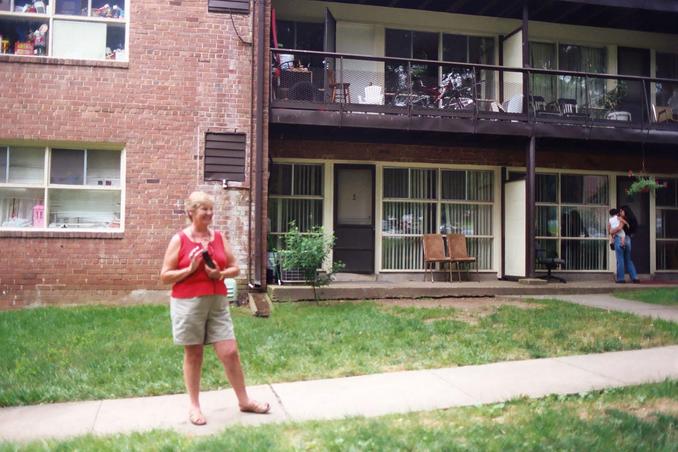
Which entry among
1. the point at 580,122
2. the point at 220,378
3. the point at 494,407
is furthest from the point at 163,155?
the point at 580,122

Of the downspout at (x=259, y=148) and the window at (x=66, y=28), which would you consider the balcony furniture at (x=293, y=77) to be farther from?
the window at (x=66, y=28)

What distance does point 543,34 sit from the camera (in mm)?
13984

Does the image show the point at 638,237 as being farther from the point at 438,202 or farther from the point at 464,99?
the point at 464,99

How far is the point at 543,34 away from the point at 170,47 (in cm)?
880

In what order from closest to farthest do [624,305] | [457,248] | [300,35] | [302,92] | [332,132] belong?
[624,305]
[302,92]
[332,132]
[457,248]
[300,35]

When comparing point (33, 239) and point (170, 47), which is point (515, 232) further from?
point (33, 239)

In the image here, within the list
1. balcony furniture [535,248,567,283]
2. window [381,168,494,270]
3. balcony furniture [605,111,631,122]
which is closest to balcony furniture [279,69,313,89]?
window [381,168,494,270]

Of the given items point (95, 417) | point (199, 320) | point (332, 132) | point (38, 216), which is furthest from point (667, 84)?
point (95, 417)

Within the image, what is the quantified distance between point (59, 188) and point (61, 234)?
85 centimetres

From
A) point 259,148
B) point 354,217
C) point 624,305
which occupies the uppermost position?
point 259,148

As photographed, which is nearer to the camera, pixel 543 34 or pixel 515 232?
pixel 515 232

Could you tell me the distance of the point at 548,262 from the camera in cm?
1245

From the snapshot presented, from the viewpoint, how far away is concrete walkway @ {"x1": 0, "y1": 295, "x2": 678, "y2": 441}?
4285 mm

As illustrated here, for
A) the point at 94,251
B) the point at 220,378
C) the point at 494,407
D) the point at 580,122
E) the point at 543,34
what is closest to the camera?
the point at 494,407
